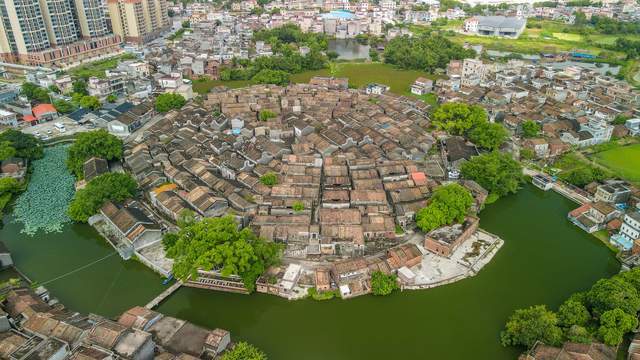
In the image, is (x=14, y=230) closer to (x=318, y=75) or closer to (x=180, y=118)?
(x=180, y=118)

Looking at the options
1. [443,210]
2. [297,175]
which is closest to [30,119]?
[297,175]

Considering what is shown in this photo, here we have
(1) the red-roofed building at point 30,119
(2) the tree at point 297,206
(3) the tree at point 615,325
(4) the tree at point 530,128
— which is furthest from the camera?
(1) the red-roofed building at point 30,119

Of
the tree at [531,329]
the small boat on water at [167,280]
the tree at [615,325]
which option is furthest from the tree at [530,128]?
the small boat on water at [167,280]

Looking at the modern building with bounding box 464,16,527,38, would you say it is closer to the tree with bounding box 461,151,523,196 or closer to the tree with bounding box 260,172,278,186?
the tree with bounding box 461,151,523,196

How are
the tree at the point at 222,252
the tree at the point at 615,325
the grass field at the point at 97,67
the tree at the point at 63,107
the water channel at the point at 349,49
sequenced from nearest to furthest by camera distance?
the tree at the point at 615,325 < the tree at the point at 222,252 < the tree at the point at 63,107 < the grass field at the point at 97,67 < the water channel at the point at 349,49

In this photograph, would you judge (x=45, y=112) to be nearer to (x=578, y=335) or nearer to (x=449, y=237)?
(x=449, y=237)

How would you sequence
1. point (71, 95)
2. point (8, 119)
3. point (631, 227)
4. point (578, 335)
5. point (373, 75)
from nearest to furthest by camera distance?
point (578, 335), point (631, 227), point (8, 119), point (71, 95), point (373, 75)

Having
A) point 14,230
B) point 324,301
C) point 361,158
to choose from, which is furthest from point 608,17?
point 14,230

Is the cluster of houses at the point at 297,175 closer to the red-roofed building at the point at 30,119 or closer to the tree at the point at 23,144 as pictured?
the tree at the point at 23,144
